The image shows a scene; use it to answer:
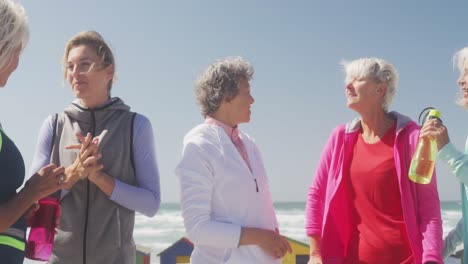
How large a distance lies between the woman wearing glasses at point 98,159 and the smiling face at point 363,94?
1.19 metres

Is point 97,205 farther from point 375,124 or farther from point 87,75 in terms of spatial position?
point 375,124

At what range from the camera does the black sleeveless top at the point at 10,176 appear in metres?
1.84

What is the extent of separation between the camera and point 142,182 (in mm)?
2650

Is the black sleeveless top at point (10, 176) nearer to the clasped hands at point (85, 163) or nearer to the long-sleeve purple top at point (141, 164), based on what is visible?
the clasped hands at point (85, 163)

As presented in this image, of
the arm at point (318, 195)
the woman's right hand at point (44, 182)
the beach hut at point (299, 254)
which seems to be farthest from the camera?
the beach hut at point (299, 254)

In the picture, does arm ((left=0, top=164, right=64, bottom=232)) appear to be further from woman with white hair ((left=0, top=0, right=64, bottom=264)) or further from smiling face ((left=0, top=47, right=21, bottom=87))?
smiling face ((left=0, top=47, right=21, bottom=87))

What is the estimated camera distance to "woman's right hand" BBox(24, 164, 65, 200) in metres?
1.91

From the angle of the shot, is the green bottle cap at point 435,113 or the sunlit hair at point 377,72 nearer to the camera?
the green bottle cap at point 435,113

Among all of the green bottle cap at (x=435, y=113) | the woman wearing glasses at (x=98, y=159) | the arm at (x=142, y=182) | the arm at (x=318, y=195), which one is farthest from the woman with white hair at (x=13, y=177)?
the green bottle cap at (x=435, y=113)

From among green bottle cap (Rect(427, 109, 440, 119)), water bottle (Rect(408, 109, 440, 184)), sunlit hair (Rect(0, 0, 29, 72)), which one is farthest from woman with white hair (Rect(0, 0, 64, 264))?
green bottle cap (Rect(427, 109, 440, 119))

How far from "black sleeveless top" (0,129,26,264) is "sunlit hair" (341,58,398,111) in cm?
194

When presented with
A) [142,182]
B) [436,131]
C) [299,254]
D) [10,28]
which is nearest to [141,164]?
[142,182]

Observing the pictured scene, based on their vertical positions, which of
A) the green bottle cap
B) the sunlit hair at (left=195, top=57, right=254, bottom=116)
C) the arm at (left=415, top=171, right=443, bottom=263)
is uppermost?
the sunlit hair at (left=195, top=57, right=254, bottom=116)

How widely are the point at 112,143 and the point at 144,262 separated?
9.26 ft
